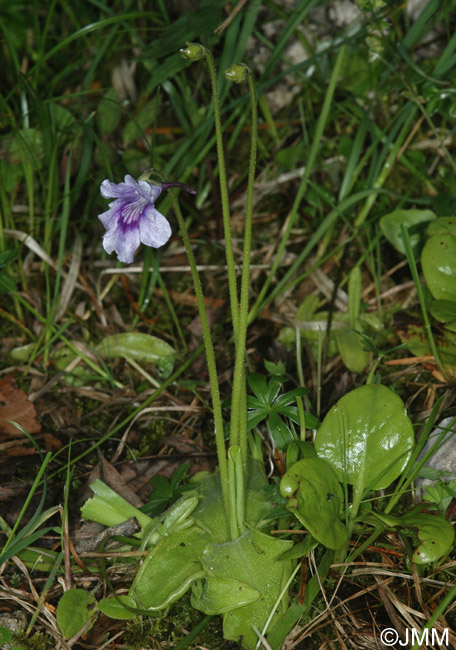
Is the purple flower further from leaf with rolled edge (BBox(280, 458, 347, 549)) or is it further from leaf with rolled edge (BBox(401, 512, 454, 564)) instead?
leaf with rolled edge (BBox(401, 512, 454, 564))

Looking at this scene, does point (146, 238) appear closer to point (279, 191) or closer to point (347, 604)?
point (347, 604)

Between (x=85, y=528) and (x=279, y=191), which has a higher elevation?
(x=279, y=191)

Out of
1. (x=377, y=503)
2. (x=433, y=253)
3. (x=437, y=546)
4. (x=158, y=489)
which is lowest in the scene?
(x=158, y=489)

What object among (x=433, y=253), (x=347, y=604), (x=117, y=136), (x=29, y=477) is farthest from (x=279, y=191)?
(x=347, y=604)

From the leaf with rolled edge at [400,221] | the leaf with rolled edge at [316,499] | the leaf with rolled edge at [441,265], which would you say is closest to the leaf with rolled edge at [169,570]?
the leaf with rolled edge at [316,499]

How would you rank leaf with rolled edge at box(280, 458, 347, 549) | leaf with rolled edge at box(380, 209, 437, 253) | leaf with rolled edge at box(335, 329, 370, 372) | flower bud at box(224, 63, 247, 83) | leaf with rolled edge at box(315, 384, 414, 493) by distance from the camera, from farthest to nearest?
leaf with rolled edge at box(380, 209, 437, 253) < leaf with rolled edge at box(335, 329, 370, 372) < leaf with rolled edge at box(315, 384, 414, 493) < leaf with rolled edge at box(280, 458, 347, 549) < flower bud at box(224, 63, 247, 83)

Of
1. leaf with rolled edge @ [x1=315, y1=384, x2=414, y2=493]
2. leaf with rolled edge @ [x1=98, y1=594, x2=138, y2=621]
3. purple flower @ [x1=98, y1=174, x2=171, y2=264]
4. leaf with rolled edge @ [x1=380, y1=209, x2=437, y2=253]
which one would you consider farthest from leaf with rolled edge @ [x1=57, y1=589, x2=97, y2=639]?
leaf with rolled edge @ [x1=380, y1=209, x2=437, y2=253]

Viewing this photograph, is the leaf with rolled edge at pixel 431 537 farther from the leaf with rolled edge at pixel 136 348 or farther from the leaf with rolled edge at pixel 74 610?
the leaf with rolled edge at pixel 136 348
